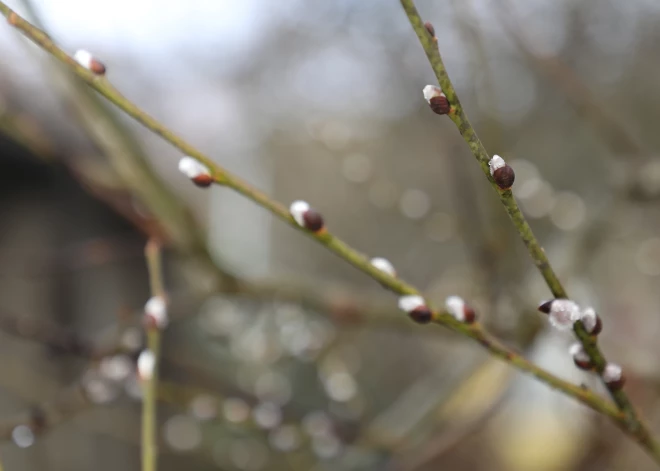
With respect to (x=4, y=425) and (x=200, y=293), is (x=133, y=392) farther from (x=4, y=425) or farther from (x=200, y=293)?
(x=4, y=425)

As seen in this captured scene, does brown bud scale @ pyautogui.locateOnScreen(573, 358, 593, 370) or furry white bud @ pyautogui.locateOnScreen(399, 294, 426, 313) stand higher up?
brown bud scale @ pyautogui.locateOnScreen(573, 358, 593, 370)

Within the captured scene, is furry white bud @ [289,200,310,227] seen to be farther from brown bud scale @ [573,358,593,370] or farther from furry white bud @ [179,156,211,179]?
brown bud scale @ [573,358,593,370]

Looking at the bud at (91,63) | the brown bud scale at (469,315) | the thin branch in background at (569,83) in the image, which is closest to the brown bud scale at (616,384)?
the brown bud scale at (469,315)

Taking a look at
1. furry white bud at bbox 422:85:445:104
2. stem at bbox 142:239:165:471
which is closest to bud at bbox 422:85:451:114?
furry white bud at bbox 422:85:445:104

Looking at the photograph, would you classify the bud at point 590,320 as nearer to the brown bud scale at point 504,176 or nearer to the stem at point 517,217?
the stem at point 517,217

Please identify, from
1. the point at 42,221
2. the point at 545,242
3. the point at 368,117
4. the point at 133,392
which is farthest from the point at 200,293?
the point at 368,117

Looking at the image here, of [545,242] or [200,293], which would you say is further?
[545,242]

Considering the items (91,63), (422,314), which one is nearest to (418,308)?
(422,314)
